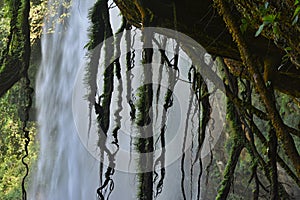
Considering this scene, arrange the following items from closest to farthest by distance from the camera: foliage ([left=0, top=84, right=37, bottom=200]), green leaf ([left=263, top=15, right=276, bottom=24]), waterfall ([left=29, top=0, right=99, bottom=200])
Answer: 1. green leaf ([left=263, top=15, right=276, bottom=24])
2. foliage ([left=0, top=84, right=37, bottom=200])
3. waterfall ([left=29, top=0, right=99, bottom=200])

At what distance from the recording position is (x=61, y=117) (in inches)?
218

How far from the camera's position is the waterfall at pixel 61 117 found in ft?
17.6

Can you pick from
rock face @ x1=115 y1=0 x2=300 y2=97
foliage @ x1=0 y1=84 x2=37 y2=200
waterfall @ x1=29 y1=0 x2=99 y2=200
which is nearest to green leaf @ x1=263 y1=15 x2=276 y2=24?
rock face @ x1=115 y1=0 x2=300 y2=97

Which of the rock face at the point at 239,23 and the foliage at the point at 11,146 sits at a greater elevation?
the foliage at the point at 11,146

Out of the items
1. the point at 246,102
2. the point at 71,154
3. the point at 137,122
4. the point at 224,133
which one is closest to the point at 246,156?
the point at 224,133

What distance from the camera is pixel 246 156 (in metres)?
4.84

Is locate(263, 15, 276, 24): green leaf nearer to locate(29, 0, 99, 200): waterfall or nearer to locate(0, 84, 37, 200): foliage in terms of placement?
locate(0, 84, 37, 200): foliage

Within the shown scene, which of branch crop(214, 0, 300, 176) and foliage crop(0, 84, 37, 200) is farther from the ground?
foliage crop(0, 84, 37, 200)

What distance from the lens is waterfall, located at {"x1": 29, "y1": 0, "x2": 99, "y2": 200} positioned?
537 cm

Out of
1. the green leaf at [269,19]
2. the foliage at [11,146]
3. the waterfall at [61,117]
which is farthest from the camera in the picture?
the waterfall at [61,117]

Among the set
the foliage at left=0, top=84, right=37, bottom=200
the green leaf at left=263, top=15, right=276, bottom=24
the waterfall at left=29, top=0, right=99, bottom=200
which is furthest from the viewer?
the waterfall at left=29, top=0, right=99, bottom=200

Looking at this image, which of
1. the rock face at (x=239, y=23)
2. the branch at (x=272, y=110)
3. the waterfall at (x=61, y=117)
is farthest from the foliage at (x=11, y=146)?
the branch at (x=272, y=110)

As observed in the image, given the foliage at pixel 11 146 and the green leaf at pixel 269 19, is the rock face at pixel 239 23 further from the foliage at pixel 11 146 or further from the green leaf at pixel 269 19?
the foliage at pixel 11 146

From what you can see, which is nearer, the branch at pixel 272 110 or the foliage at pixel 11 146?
the branch at pixel 272 110
